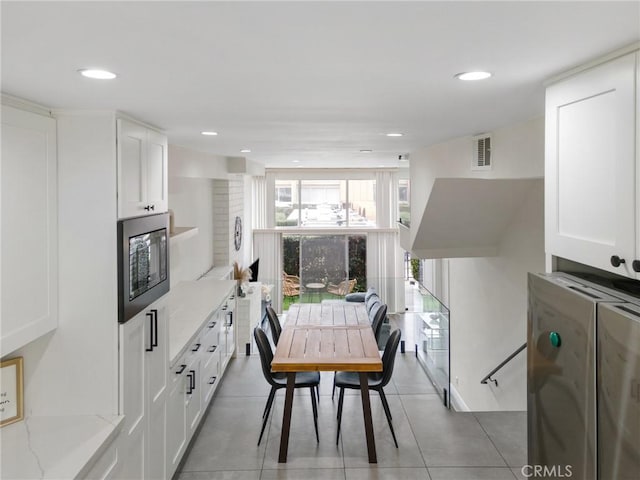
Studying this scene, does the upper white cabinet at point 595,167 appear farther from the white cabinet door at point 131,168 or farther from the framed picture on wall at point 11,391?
the framed picture on wall at point 11,391

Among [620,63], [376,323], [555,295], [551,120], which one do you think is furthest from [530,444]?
[376,323]

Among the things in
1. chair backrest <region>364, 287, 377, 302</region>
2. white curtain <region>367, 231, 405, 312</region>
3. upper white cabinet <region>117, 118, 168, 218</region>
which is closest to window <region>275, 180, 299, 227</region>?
white curtain <region>367, 231, 405, 312</region>

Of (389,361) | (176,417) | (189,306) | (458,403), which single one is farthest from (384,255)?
(176,417)

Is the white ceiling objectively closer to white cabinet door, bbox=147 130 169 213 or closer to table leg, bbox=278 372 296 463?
white cabinet door, bbox=147 130 169 213

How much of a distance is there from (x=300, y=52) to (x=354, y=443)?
348 centimetres

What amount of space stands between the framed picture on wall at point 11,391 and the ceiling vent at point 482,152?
3145mm

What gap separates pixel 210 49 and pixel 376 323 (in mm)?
4357

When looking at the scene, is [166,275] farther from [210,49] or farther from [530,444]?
[530,444]

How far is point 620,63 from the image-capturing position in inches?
57.7

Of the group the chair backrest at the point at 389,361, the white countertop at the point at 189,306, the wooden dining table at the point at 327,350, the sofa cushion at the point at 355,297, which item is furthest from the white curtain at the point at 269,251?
the chair backrest at the point at 389,361

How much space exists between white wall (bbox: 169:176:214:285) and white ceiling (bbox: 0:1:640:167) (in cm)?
300

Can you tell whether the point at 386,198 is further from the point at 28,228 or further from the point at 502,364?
the point at 28,228

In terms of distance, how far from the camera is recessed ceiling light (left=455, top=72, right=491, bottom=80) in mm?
1734

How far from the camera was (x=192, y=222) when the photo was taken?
20.5 feet
